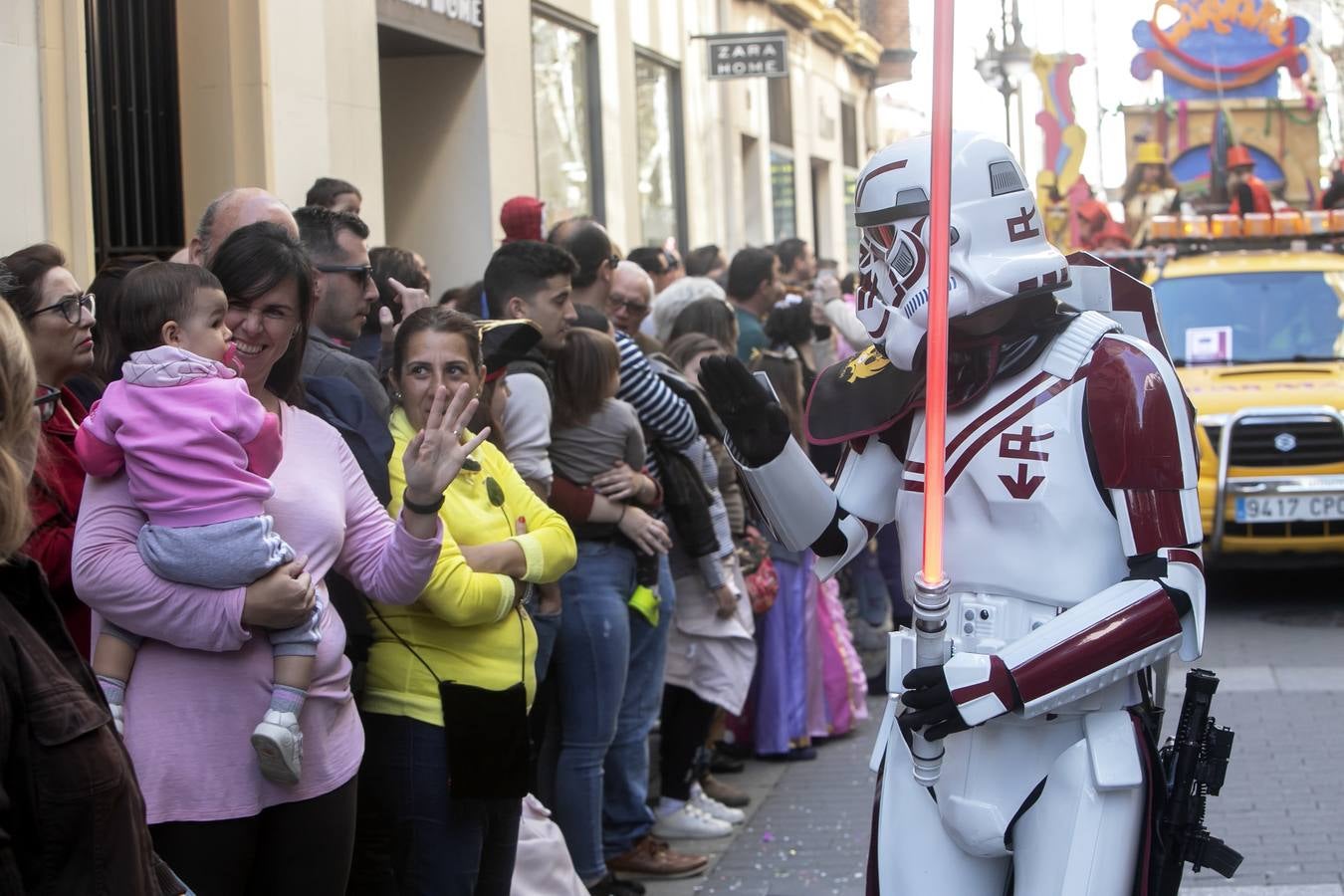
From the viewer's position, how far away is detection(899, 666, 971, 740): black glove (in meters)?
3.26

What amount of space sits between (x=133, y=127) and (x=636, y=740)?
423cm

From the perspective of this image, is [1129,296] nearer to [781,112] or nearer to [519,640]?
[519,640]

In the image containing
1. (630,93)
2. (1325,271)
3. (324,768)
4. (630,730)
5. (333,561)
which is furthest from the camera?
(630,93)

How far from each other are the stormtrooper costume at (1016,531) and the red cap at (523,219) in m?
3.85

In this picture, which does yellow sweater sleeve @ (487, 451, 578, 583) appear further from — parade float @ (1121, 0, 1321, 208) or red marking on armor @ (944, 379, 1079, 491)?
parade float @ (1121, 0, 1321, 208)

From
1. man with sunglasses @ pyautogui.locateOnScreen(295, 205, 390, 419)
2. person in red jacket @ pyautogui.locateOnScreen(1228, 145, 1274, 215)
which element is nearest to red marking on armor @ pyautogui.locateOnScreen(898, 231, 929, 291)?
man with sunglasses @ pyautogui.locateOnScreen(295, 205, 390, 419)

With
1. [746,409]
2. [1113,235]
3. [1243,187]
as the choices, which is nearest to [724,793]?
[746,409]

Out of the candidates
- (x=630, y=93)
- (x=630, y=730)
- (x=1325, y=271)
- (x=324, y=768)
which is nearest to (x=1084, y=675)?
(x=324, y=768)

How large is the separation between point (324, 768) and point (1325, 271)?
9.68 meters

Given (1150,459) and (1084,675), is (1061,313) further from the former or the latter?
(1084,675)

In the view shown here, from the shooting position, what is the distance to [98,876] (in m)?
2.29

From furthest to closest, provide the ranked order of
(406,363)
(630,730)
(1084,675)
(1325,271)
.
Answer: (1325,271)
(630,730)
(406,363)
(1084,675)

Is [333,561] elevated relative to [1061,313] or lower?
lower

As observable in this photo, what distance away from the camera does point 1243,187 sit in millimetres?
14758
